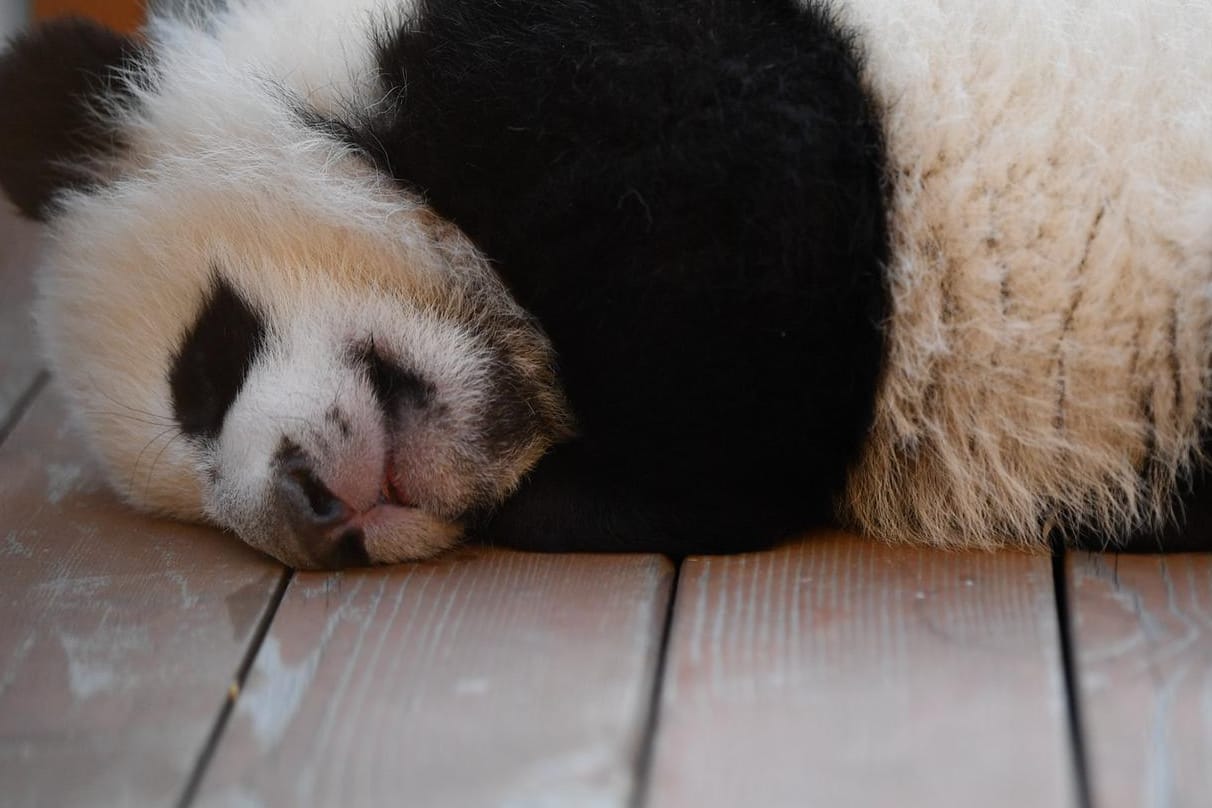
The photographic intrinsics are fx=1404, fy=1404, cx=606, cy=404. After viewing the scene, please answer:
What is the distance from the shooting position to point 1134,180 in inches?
74.4

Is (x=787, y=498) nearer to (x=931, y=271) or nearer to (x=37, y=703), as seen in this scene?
(x=931, y=271)

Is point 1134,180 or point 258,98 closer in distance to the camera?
point 1134,180

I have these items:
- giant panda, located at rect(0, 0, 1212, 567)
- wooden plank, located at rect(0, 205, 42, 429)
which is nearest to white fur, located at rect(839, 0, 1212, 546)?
giant panda, located at rect(0, 0, 1212, 567)

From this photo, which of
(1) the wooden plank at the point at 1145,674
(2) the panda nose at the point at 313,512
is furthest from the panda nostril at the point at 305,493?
(1) the wooden plank at the point at 1145,674

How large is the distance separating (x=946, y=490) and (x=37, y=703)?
123 cm

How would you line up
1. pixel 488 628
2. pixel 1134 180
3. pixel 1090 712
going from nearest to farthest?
pixel 1090 712
pixel 488 628
pixel 1134 180

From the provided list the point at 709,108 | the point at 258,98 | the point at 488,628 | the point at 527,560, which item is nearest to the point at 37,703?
the point at 488,628

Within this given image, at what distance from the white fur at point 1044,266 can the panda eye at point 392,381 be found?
0.66 m

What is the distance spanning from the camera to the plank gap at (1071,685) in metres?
1.37

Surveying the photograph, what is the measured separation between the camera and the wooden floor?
55.7 inches

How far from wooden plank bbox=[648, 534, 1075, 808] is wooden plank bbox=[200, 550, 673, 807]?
6 centimetres

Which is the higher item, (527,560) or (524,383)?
(524,383)

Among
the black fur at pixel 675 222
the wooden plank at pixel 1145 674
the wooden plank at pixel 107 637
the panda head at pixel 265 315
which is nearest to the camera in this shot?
the wooden plank at pixel 1145 674

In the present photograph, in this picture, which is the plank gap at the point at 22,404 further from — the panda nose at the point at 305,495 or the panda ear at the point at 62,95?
the panda nose at the point at 305,495
